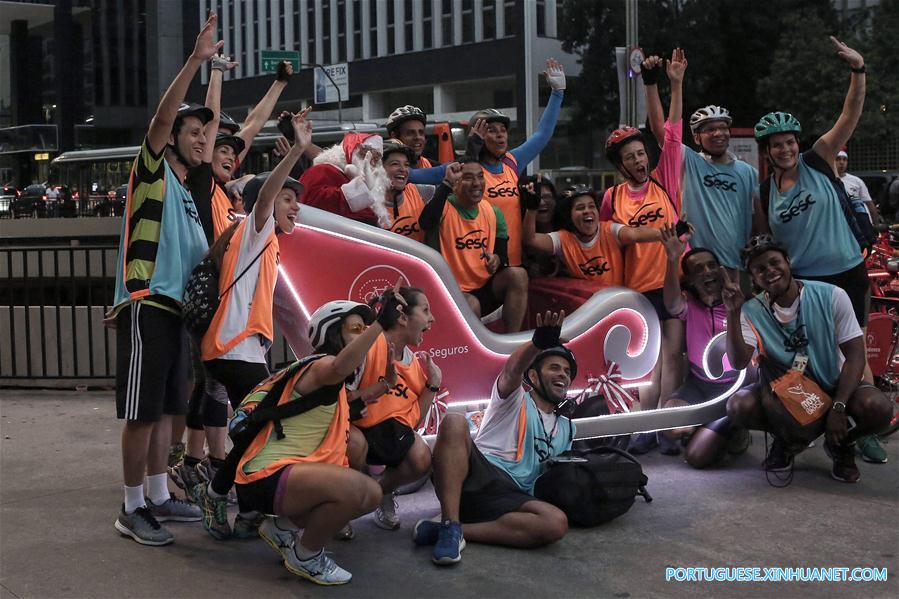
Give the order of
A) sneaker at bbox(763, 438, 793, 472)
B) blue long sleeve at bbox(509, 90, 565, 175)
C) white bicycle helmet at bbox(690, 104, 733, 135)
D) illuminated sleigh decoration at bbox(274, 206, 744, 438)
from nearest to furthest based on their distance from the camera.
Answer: illuminated sleigh decoration at bbox(274, 206, 744, 438) → sneaker at bbox(763, 438, 793, 472) → white bicycle helmet at bbox(690, 104, 733, 135) → blue long sleeve at bbox(509, 90, 565, 175)

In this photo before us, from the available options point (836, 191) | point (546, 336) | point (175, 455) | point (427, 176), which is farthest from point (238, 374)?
point (836, 191)

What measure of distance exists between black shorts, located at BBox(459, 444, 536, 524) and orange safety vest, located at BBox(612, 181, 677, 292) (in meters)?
1.66

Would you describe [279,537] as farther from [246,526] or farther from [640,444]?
[640,444]

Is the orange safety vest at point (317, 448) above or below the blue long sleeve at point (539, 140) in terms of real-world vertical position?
below

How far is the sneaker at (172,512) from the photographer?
479cm

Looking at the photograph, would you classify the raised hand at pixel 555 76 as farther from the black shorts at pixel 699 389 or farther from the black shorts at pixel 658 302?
the black shorts at pixel 699 389

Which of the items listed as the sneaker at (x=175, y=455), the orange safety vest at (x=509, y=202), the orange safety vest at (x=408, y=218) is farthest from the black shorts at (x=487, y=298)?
the sneaker at (x=175, y=455)

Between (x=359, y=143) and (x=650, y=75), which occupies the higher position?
(x=650, y=75)

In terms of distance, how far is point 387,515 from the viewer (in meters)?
4.73

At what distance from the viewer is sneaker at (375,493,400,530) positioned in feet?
15.5

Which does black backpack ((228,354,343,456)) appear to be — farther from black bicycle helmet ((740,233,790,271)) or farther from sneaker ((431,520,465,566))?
black bicycle helmet ((740,233,790,271))

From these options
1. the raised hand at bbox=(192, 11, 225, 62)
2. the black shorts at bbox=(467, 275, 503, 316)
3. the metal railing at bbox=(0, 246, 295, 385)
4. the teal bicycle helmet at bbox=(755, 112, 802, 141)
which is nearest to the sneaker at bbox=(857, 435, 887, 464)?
the teal bicycle helmet at bbox=(755, 112, 802, 141)

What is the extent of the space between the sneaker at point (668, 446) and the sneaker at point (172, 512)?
8.83 feet

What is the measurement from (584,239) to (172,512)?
2632 millimetres
